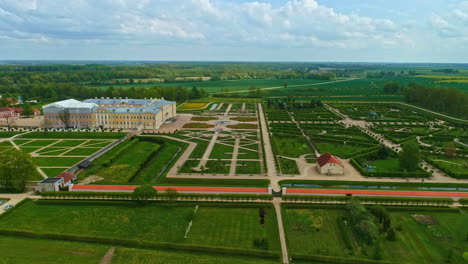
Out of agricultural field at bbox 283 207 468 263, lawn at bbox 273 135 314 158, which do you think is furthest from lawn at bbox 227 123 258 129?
agricultural field at bbox 283 207 468 263

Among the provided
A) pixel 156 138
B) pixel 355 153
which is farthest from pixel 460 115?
pixel 156 138

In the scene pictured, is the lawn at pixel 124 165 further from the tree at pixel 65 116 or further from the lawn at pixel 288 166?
the tree at pixel 65 116

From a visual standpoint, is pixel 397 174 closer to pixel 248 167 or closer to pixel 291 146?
pixel 291 146

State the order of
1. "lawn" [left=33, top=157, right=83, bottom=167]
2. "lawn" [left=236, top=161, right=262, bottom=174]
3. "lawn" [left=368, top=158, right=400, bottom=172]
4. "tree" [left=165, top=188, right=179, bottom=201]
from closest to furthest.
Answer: "tree" [left=165, top=188, right=179, bottom=201] → "lawn" [left=236, top=161, right=262, bottom=174] → "lawn" [left=368, top=158, right=400, bottom=172] → "lawn" [left=33, top=157, right=83, bottom=167]

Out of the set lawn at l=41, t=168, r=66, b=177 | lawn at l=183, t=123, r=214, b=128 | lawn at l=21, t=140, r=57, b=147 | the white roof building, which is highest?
the white roof building

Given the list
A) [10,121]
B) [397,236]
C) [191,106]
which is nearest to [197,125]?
[191,106]

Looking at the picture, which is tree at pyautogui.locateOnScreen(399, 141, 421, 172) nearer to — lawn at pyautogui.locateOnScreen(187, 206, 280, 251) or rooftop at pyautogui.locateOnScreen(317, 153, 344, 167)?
rooftop at pyautogui.locateOnScreen(317, 153, 344, 167)
